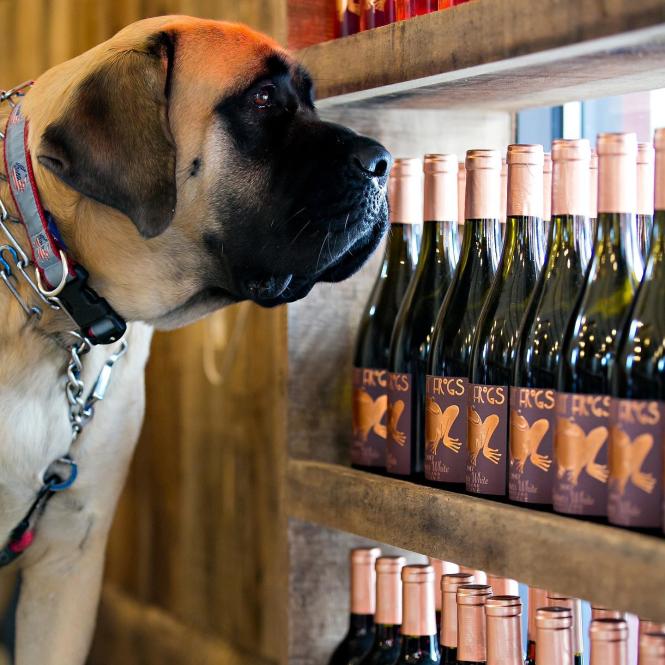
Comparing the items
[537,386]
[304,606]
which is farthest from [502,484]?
[304,606]

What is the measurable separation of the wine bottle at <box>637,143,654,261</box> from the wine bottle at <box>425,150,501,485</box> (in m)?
0.15

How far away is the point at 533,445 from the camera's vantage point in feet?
3.38

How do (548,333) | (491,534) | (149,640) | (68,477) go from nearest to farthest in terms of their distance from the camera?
1. (491,534)
2. (548,333)
3. (68,477)
4. (149,640)

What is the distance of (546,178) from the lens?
121cm

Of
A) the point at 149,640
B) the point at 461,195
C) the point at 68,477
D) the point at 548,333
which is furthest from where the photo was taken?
the point at 149,640

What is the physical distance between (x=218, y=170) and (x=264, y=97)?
0.35 ft

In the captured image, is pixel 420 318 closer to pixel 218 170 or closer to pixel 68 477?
pixel 218 170

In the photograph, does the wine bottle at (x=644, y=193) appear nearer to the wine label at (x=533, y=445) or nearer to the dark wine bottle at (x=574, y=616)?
the wine label at (x=533, y=445)

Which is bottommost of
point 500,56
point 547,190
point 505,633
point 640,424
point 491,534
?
point 505,633

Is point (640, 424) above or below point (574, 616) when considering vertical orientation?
above

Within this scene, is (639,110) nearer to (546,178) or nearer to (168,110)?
(546,178)

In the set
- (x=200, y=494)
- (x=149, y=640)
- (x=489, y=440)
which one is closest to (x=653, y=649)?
(x=489, y=440)

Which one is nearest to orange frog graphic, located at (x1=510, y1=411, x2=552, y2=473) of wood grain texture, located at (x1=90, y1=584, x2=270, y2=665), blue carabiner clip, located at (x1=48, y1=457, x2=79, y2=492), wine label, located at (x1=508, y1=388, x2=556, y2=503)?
wine label, located at (x1=508, y1=388, x2=556, y2=503)

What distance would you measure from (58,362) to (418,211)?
0.51 metres
